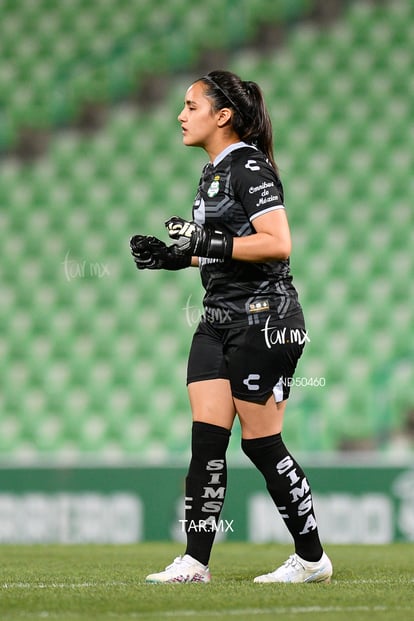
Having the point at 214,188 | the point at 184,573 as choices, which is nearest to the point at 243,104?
the point at 214,188

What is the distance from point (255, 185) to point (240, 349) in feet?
1.33

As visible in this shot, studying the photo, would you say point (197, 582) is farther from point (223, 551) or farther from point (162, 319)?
point (162, 319)

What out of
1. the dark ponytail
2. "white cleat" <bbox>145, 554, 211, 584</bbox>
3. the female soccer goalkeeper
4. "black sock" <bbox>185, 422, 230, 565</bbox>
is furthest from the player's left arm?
→ "white cleat" <bbox>145, 554, 211, 584</bbox>

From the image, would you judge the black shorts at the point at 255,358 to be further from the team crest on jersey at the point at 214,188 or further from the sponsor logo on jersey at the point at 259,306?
the team crest on jersey at the point at 214,188

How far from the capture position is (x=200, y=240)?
9.12 ft

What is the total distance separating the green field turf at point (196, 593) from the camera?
7.40 feet

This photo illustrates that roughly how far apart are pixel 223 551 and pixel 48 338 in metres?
3.03

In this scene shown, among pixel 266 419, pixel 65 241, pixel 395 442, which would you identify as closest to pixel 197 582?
pixel 266 419

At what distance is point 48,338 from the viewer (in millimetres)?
7281

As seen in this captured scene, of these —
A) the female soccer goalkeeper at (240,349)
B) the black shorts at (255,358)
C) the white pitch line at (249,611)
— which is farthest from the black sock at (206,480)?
the white pitch line at (249,611)

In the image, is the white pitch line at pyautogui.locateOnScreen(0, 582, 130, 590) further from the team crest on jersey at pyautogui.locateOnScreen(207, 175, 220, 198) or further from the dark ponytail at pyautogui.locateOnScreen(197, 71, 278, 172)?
the dark ponytail at pyautogui.locateOnScreen(197, 71, 278, 172)

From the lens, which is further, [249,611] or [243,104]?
[243,104]

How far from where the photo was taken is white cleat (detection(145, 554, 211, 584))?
280 centimetres

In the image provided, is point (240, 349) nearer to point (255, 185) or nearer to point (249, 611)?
point (255, 185)
